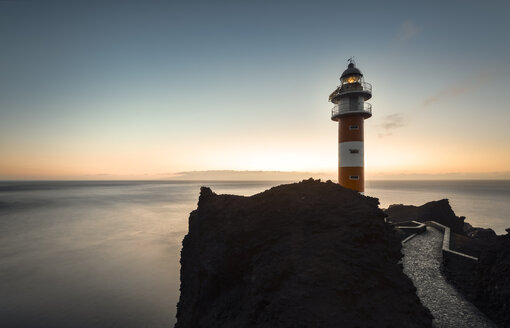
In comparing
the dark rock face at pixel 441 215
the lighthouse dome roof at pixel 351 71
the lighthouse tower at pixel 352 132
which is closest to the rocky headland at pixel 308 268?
the lighthouse tower at pixel 352 132

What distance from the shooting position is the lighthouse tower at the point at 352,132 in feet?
57.7

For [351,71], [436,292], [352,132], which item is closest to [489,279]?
[436,292]

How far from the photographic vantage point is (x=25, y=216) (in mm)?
48094

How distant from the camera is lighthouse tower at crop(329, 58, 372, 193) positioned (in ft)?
57.7

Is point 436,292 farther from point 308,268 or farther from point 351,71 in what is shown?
point 351,71

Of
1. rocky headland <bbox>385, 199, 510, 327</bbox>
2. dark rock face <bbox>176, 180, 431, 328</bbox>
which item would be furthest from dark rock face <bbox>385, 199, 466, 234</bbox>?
dark rock face <bbox>176, 180, 431, 328</bbox>

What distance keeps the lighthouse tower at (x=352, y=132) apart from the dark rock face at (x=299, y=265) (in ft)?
35.6

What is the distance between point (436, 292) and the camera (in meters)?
8.14

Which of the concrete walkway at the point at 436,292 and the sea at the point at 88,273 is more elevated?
the concrete walkway at the point at 436,292

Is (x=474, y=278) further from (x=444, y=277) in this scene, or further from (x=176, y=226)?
(x=176, y=226)

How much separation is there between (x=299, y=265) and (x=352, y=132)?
14767mm

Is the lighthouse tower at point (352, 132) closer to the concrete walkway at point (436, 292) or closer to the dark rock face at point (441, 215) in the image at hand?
the concrete walkway at point (436, 292)

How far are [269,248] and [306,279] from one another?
1.46 meters

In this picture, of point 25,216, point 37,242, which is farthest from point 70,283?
point 25,216
